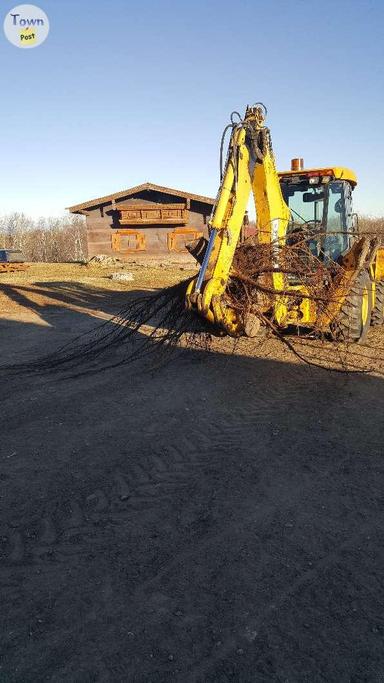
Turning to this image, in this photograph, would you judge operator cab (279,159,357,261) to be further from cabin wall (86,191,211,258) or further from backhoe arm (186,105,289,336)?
cabin wall (86,191,211,258)

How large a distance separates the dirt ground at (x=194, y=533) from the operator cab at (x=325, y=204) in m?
2.86

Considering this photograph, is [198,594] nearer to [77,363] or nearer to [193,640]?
[193,640]

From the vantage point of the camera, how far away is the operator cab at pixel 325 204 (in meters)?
8.18

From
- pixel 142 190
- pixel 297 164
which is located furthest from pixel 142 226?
pixel 297 164

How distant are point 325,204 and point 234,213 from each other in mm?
2948

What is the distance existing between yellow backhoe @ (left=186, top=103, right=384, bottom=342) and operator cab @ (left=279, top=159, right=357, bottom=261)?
0.02 meters

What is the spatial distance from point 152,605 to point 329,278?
521 centimetres

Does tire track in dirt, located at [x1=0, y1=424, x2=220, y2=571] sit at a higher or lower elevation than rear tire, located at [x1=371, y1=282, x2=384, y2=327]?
lower

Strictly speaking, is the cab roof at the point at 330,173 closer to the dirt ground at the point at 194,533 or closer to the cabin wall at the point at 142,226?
the dirt ground at the point at 194,533

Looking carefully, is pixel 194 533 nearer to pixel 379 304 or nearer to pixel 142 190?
pixel 379 304

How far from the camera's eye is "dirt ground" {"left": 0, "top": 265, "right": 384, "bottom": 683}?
2.36 meters

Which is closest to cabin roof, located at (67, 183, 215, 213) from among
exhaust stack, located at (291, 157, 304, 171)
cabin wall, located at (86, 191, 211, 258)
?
cabin wall, located at (86, 191, 211, 258)

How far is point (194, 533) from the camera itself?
327cm

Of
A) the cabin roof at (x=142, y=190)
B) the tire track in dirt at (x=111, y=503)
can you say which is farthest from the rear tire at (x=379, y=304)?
the cabin roof at (x=142, y=190)
